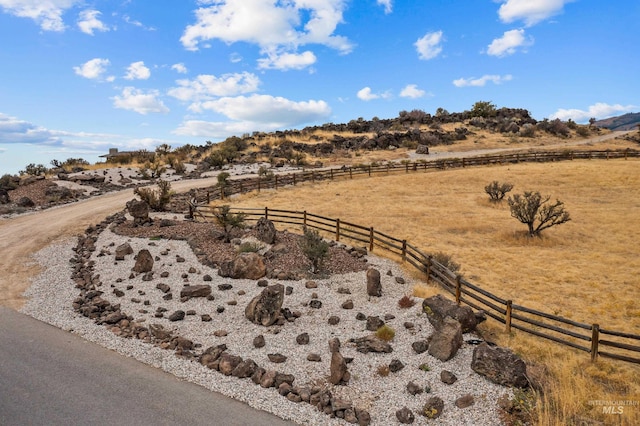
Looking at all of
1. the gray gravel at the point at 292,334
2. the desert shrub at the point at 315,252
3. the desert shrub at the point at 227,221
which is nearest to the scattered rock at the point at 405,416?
the gray gravel at the point at 292,334

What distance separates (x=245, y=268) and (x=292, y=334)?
15.4 feet

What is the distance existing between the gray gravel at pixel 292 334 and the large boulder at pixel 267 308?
281 mm

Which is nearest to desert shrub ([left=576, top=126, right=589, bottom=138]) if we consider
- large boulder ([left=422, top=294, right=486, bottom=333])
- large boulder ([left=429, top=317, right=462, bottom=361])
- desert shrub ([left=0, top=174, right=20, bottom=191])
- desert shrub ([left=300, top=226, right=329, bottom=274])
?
desert shrub ([left=300, top=226, right=329, bottom=274])

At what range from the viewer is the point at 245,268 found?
50.2 ft

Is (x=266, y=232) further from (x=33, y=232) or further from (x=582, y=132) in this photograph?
(x=582, y=132)

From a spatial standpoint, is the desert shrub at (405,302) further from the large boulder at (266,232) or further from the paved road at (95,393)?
the large boulder at (266,232)

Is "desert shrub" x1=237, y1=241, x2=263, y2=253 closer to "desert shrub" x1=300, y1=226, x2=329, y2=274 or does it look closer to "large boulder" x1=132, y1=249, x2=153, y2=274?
"desert shrub" x1=300, y1=226, x2=329, y2=274

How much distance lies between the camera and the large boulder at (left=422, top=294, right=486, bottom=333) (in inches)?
436

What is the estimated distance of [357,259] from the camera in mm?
17969

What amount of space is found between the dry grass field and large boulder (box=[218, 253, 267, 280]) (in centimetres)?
863

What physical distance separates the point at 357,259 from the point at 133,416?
11.7m

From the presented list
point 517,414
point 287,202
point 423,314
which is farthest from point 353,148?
point 517,414

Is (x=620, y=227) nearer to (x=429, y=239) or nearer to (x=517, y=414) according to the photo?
(x=429, y=239)

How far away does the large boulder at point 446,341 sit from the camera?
980 cm
